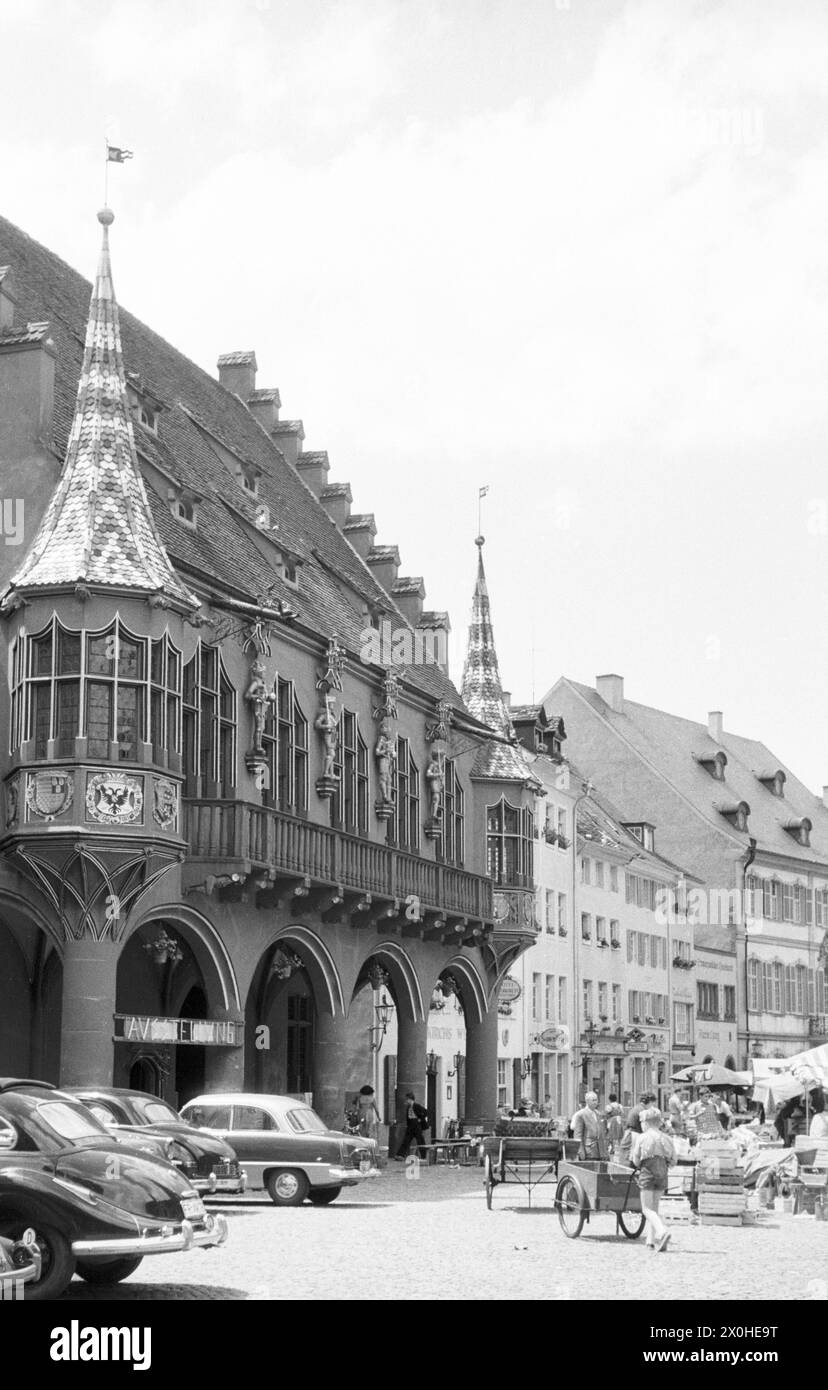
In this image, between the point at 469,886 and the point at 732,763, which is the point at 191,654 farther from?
the point at 732,763

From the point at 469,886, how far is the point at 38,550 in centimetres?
1686

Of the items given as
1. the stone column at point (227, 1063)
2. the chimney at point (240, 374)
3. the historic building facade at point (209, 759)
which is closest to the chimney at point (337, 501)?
the historic building facade at point (209, 759)

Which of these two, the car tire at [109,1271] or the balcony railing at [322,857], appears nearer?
the car tire at [109,1271]

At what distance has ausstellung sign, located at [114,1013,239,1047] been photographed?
1111 inches

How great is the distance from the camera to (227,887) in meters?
31.0

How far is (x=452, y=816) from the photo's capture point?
44.8 metres

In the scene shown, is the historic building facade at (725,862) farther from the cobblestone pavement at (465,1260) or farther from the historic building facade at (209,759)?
the cobblestone pavement at (465,1260)

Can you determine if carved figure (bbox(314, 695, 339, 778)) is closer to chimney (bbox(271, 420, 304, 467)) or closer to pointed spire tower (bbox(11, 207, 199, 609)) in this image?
pointed spire tower (bbox(11, 207, 199, 609))

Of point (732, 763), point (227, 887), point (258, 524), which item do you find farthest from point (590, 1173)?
point (732, 763)

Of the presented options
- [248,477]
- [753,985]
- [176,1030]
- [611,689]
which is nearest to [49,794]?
[176,1030]

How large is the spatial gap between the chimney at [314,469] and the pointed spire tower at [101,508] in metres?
18.1

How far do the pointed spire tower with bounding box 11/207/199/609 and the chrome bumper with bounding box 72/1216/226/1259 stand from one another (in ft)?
45.2

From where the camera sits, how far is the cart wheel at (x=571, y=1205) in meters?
21.1

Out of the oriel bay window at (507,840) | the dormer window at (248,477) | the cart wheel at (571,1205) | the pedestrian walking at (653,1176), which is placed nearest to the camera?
the pedestrian walking at (653,1176)
